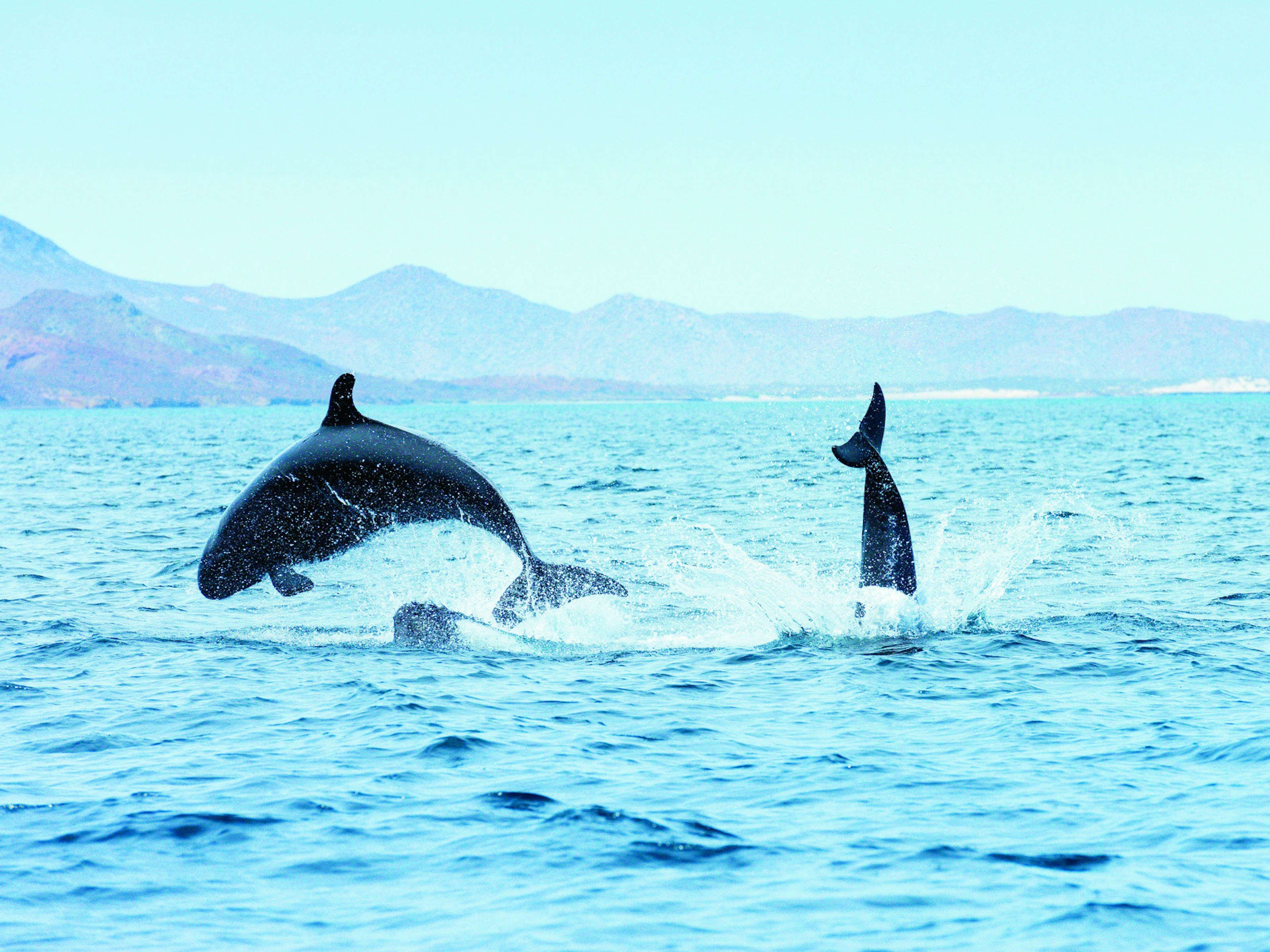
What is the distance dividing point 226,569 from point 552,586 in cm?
377

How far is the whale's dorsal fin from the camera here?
15.6 metres

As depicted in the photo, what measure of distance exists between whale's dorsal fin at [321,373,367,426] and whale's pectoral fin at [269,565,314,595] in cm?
169

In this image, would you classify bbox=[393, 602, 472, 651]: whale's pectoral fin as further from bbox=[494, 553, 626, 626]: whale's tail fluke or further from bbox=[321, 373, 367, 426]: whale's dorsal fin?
bbox=[321, 373, 367, 426]: whale's dorsal fin

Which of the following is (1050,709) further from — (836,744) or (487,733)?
(487,733)

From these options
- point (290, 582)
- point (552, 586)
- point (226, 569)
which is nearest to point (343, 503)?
point (290, 582)

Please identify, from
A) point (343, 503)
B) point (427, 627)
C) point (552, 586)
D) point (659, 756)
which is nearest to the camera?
point (659, 756)

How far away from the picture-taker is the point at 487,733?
12328mm

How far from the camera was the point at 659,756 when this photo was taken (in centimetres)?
1166

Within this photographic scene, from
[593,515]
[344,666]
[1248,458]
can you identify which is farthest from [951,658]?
[1248,458]

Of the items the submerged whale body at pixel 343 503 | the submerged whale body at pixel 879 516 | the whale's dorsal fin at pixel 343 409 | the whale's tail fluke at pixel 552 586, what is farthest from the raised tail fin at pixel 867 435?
the whale's dorsal fin at pixel 343 409

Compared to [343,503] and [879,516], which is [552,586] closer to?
[343,503]

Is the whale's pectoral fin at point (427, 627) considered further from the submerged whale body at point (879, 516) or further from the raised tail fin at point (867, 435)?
the raised tail fin at point (867, 435)

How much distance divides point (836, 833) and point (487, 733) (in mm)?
3743

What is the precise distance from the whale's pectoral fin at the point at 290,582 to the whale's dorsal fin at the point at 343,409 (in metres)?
1.69
